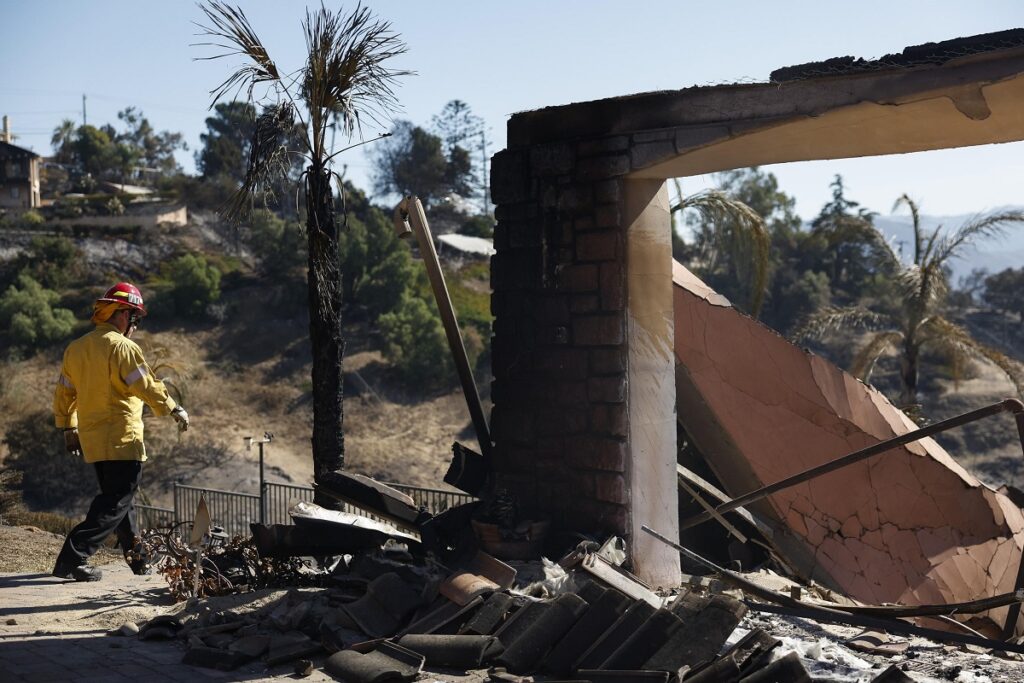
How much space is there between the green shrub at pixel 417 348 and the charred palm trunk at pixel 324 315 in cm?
2342

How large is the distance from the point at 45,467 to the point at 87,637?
2066 cm

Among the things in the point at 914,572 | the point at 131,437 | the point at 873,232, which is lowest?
the point at 914,572

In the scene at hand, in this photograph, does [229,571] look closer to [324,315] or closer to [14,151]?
[324,315]

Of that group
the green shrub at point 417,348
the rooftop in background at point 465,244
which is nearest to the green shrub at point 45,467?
the green shrub at point 417,348

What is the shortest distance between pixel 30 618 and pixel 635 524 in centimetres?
339

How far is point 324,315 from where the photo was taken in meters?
8.24

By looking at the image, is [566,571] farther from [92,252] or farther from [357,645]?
[92,252]

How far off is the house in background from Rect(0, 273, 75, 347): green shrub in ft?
45.5

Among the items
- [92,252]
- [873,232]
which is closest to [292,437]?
[92,252]

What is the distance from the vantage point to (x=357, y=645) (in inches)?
188

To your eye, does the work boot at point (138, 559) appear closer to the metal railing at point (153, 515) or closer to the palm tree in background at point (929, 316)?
the metal railing at point (153, 515)

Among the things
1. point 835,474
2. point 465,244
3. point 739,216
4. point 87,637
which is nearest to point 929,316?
point 739,216

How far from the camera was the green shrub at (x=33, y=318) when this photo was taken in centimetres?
3125

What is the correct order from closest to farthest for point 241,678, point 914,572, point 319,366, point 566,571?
point 241,678 → point 566,571 → point 914,572 → point 319,366
